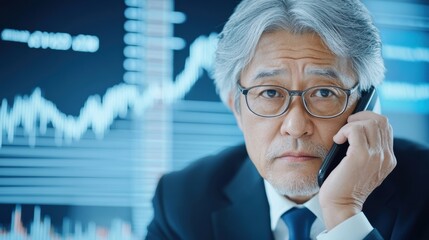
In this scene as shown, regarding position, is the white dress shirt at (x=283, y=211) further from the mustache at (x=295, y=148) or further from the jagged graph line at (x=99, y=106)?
the jagged graph line at (x=99, y=106)

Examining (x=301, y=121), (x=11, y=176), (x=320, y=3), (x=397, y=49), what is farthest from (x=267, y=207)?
(x=397, y=49)

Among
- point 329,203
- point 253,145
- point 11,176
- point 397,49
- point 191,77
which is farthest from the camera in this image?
point 397,49

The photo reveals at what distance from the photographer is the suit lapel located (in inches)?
66.7

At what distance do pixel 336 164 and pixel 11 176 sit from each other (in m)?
1.03

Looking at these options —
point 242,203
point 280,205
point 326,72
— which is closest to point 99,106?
point 242,203

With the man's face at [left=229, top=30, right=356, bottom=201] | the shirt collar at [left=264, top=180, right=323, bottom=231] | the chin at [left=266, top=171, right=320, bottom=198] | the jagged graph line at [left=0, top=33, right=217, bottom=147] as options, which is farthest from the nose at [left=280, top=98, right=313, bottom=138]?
the jagged graph line at [left=0, top=33, right=217, bottom=147]

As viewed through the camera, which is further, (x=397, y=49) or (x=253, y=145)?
(x=397, y=49)

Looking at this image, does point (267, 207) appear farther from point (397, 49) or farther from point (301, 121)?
point (397, 49)

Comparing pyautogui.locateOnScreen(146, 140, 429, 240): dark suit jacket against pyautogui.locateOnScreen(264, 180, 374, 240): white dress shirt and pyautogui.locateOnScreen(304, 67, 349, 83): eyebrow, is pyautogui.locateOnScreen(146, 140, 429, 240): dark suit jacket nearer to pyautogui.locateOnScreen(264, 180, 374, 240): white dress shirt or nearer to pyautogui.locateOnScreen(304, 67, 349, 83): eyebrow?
pyautogui.locateOnScreen(264, 180, 374, 240): white dress shirt

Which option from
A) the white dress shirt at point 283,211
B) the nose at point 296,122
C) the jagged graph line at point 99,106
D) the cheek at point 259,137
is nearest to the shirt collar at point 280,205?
the white dress shirt at point 283,211

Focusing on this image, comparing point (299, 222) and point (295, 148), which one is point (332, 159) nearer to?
point (295, 148)

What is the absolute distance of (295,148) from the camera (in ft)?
5.03

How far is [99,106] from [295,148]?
791 mm

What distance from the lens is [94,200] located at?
2045 mm
